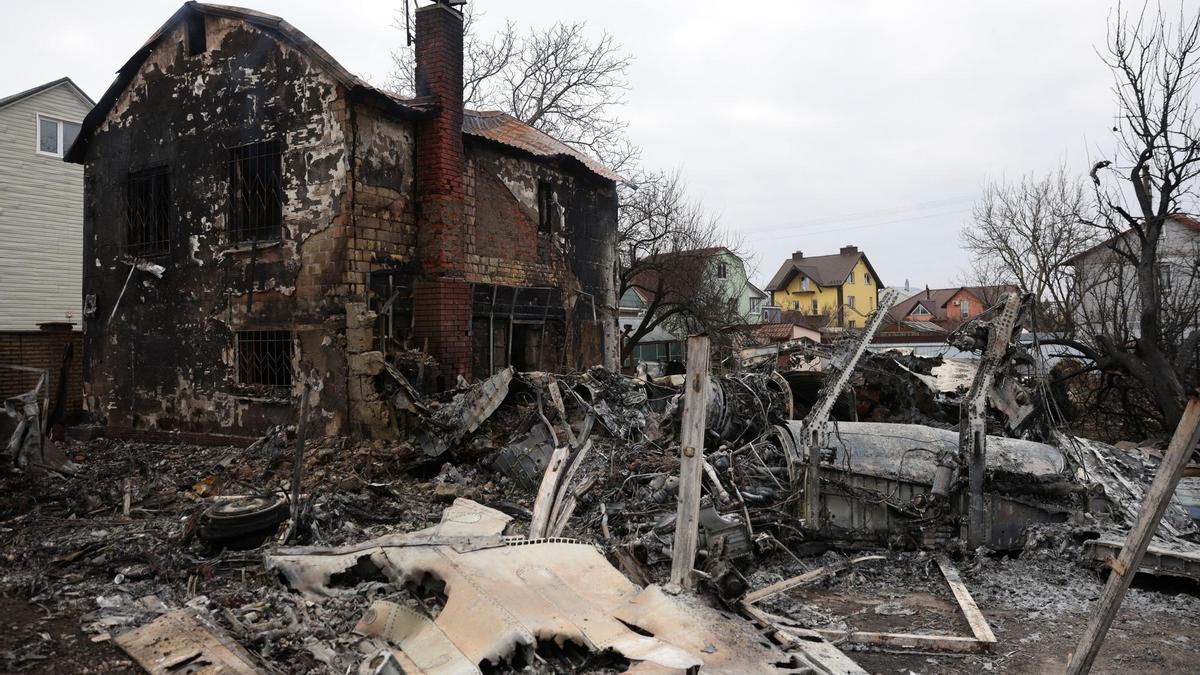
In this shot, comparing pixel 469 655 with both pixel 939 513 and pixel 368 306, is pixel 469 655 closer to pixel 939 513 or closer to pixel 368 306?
pixel 939 513

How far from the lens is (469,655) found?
3.55 metres

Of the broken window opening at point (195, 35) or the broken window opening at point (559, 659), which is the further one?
the broken window opening at point (195, 35)

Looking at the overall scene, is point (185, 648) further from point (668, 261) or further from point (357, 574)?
point (668, 261)

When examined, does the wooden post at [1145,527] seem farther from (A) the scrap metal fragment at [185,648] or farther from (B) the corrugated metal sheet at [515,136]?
(B) the corrugated metal sheet at [515,136]

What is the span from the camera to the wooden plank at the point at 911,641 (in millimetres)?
5188

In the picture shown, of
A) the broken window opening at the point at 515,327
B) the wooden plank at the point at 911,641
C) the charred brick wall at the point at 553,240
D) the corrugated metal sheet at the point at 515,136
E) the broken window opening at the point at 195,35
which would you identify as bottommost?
the wooden plank at the point at 911,641

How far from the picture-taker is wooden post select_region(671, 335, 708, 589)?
4414 millimetres

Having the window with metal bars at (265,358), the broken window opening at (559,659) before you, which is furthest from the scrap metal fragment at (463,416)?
the broken window opening at (559,659)

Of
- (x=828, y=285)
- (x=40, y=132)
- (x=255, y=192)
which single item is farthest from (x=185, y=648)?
(x=828, y=285)

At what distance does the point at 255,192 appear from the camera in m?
10.8

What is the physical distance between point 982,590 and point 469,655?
5.01 metres

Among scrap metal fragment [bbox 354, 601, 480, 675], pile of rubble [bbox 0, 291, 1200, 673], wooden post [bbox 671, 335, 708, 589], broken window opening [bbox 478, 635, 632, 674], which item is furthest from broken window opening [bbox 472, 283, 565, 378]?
broken window opening [bbox 478, 635, 632, 674]

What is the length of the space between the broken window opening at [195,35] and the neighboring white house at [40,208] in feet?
38.1

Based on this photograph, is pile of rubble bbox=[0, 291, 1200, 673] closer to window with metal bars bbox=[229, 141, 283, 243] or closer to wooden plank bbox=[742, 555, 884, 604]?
wooden plank bbox=[742, 555, 884, 604]
